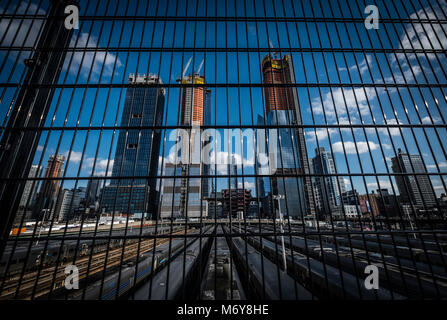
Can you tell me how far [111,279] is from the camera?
298 inches

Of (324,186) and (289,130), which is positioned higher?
(289,130)

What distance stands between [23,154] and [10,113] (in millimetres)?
1101

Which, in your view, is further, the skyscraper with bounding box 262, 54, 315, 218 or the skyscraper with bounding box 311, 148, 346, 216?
the skyscraper with bounding box 262, 54, 315, 218

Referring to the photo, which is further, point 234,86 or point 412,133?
point 234,86

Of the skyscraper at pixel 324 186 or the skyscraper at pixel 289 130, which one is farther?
the skyscraper at pixel 289 130

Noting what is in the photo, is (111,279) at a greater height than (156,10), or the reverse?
(156,10)

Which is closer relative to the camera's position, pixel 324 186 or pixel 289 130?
pixel 324 186

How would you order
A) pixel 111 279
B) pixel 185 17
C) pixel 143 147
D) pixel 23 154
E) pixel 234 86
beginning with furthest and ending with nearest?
pixel 143 147, pixel 111 279, pixel 185 17, pixel 234 86, pixel 23 154

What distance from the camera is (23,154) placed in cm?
410
